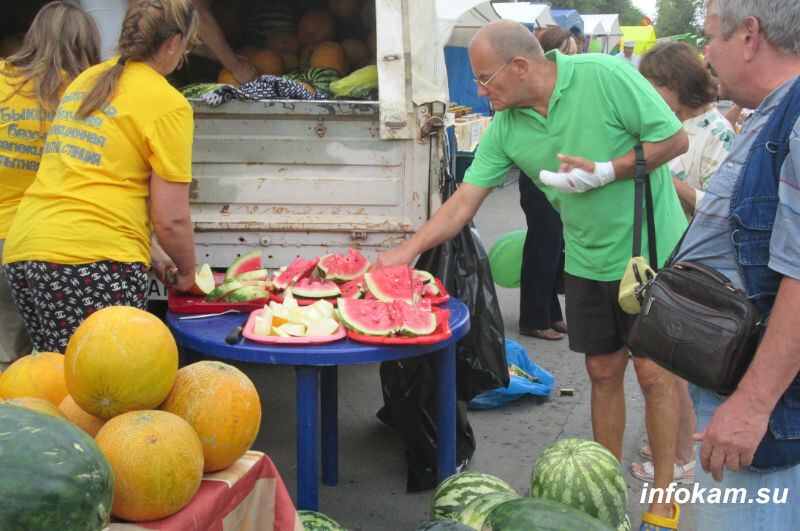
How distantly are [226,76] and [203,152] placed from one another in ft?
4.79

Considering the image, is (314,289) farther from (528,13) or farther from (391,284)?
(528,13)

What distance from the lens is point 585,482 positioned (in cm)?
251

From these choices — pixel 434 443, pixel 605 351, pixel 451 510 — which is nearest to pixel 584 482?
pixel 451 510

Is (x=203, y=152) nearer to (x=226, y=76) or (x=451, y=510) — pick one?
(x=226, y=76)

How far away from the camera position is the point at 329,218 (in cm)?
442

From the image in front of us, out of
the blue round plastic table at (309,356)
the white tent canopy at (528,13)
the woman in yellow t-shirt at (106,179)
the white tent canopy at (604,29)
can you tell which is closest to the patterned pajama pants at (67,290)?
the woman in yellow t-shirt at (106,179)

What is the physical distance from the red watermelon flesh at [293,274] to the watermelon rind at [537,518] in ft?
5.34

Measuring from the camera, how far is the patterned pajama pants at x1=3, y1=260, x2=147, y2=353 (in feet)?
9.29

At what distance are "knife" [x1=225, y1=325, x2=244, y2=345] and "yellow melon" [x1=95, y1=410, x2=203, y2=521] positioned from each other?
1.03 metres

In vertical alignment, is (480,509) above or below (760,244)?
below

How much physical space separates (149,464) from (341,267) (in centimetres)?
207

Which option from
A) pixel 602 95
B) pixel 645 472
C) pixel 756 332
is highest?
pixel 602 95

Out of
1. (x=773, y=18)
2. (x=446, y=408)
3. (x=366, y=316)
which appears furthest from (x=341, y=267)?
(x=773, y=18)

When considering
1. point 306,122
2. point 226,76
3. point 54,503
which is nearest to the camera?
point 54,503
